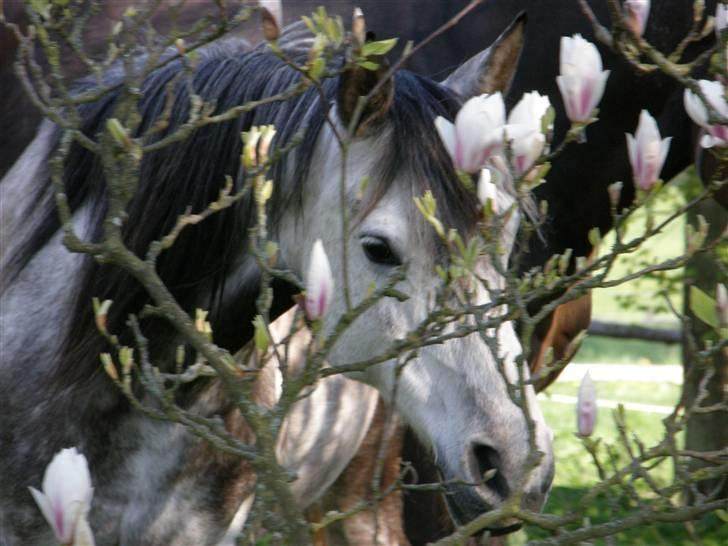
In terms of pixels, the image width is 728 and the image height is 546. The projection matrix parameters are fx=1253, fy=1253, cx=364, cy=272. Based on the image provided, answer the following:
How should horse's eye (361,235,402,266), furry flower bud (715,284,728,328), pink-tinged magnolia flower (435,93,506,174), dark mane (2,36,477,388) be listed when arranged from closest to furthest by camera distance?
pink-tinged magnolia flower (435,93,506,174)
furry flower bud (715,284,728,328)
horse's eye (361,235,402,266)
dark mane (2,36,477,388)

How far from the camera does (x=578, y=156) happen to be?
4.22 metres

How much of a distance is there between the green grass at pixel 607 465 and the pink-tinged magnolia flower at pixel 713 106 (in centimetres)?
59

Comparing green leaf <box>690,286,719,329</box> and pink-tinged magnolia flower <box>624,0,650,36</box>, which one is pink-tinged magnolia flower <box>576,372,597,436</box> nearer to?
green leaf <box>690,286,719,329</box>

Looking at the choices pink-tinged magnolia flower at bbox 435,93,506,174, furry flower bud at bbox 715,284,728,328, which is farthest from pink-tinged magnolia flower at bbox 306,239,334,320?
furry flower bud at bbox 715,284,728,328

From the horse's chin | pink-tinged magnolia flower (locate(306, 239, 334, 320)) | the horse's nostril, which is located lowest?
the horse's chin

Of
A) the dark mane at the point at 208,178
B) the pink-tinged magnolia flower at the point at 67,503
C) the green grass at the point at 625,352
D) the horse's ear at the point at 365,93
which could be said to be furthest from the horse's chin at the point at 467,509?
the green grass at the point at 625,352

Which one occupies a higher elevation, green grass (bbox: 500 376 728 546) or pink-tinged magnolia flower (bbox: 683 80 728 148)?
pink-tinged magnolia flower (bbox: 683 80 728 148)

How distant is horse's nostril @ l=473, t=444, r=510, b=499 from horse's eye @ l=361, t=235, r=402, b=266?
0.41 meters

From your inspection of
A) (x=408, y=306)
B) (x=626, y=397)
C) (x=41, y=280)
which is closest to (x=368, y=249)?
(x=408, y=306)

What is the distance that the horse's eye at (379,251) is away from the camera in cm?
255

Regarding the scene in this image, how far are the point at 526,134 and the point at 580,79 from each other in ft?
0.37

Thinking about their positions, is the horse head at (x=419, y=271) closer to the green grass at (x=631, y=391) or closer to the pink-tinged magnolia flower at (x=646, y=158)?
the pink-tinged magnolia flower at (x=646, y=158)

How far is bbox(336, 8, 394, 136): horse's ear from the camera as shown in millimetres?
2424

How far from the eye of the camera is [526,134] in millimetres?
1887
